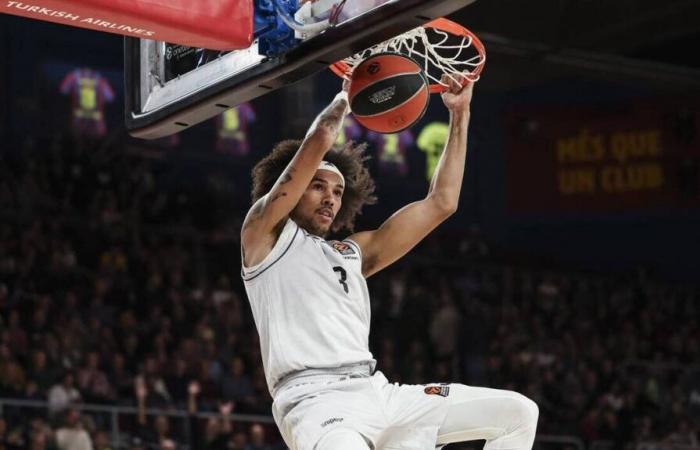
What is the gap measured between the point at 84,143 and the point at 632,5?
780cm

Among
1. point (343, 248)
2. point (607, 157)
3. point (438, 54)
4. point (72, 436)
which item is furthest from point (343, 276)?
point (607, 157)

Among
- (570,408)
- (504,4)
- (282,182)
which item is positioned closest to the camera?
(282,182)

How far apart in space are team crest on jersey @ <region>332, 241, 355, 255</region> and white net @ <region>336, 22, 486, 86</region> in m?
0.77

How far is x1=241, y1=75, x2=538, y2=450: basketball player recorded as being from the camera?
15.8 ft

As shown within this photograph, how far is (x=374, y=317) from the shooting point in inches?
667

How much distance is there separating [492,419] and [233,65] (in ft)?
5.91

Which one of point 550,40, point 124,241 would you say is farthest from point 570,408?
point 124,241

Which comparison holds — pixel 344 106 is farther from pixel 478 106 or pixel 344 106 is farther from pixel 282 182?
pixel 478 106

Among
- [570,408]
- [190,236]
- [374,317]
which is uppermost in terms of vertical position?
[190,236]

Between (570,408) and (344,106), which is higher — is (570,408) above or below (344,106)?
below

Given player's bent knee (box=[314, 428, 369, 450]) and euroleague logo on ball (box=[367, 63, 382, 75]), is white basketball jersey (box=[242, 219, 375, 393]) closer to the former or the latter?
player's bent knee (box=[314, 428, 369, 450])

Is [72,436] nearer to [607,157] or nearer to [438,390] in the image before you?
[438,390]

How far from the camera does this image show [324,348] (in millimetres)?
4855

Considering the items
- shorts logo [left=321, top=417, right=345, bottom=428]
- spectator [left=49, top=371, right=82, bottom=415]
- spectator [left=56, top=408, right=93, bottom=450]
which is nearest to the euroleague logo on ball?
shorts logo [left=321, top=417, right=345, bottom=428]
